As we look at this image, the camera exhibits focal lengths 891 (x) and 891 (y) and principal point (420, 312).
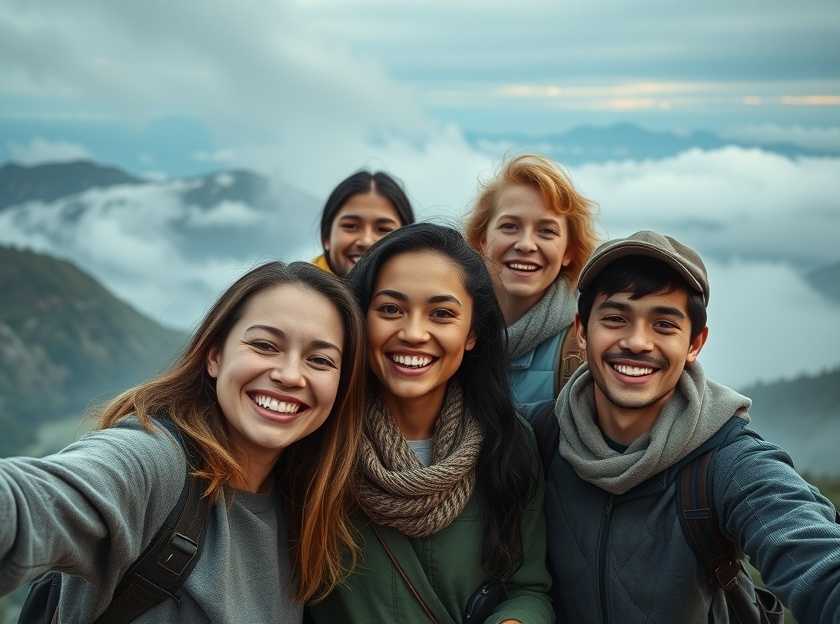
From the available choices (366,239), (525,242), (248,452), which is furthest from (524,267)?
(248,452)

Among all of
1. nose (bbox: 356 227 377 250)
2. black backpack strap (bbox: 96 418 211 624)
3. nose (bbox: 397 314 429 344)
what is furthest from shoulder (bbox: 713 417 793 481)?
nose (bbox: 356 227 377 250)

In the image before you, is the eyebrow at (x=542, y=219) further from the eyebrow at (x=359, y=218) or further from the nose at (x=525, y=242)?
the eyebrow at (x=359, y=218)

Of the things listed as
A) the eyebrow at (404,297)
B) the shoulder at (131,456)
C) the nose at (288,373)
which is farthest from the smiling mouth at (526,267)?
the shoulder at (131,456)

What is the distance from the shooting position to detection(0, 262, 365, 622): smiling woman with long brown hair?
129 inches

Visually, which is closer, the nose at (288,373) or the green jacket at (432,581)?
the nose at (288,373)

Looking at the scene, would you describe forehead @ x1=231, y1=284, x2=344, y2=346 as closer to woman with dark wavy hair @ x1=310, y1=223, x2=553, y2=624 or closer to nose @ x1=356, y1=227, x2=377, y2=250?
woman with dark wavy hair @ x1=310, y1=223, x2=553, y2=624

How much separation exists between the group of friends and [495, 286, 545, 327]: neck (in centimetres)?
155

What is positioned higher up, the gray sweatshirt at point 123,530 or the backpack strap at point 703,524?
the backpack strap at point 703,524

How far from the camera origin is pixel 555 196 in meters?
6.08

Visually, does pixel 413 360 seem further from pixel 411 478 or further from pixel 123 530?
pixel 123 530

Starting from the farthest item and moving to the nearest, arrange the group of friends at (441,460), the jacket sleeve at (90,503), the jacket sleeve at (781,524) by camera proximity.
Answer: the group of friends at (441,460) → the jacket sleeve at (781,524) → the jacket sleeve at (90,503)

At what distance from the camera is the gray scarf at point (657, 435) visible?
3.96 m

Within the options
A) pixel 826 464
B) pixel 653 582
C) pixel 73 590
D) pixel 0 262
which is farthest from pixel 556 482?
pixel 0 262

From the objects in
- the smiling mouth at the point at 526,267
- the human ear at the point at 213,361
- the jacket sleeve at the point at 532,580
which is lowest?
the jacket sleeve at the point at 532,580
